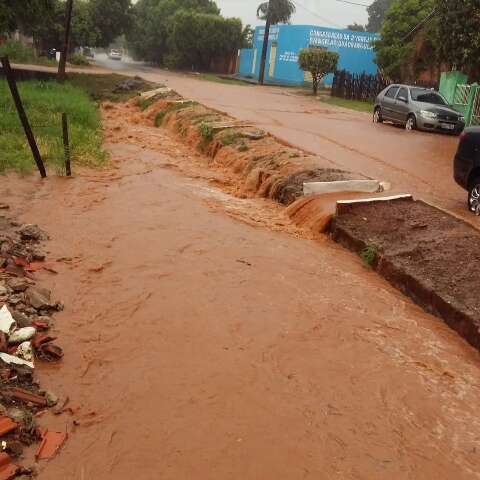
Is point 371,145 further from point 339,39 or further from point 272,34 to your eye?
point 272,34

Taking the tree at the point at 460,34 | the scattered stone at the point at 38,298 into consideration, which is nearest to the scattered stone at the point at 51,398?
the scattered stone at the point at 38,298

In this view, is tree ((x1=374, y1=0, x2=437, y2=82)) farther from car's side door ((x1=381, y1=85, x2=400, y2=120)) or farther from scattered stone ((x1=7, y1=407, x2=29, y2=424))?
scattered stone ((x1=7, y1=407, x2=29, y2=424))

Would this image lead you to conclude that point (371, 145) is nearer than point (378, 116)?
Yes

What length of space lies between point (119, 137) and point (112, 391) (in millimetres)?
12176

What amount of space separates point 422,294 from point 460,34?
58.5ft

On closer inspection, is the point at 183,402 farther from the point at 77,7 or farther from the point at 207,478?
the point at 77,7

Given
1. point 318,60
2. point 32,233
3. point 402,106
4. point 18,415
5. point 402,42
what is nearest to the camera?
point 18,415

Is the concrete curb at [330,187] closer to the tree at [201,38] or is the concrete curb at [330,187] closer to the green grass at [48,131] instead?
the green grass at [48,131]

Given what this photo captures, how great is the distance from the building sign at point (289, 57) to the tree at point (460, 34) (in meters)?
20.6

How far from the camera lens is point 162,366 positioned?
14.7ft

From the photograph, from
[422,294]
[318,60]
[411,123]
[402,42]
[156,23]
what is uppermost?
[156,23]

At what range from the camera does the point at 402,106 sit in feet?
61.4

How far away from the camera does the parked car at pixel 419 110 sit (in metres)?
17.8

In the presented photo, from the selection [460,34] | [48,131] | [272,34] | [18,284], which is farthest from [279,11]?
[18,284]
